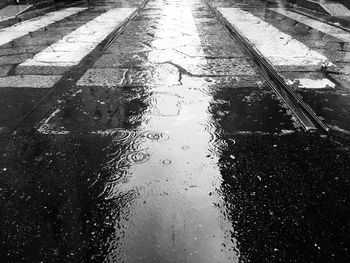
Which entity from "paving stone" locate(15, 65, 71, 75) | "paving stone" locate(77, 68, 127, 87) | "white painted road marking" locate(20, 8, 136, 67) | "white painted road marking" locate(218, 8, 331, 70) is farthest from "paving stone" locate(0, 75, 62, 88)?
"white painted road marking" locate(218, 8, 331, 70)

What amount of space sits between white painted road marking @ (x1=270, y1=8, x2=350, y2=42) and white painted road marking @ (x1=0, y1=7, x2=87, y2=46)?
5913 mm

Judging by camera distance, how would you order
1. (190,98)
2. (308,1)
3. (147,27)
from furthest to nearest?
1. (308,1)
2. (147,27)
3. (190,98)

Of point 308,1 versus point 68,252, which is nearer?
point 68,252

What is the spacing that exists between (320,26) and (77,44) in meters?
5.24

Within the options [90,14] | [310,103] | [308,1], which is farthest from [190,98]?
[308,1]

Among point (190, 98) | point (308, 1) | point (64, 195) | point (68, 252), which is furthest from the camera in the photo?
point (308, 1)

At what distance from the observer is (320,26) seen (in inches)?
290

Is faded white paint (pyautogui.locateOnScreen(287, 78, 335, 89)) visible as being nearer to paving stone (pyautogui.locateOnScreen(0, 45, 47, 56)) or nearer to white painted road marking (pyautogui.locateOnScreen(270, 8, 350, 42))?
white painted road marking (pyautogui.locateOnScreen(270, 8, 350, 42))

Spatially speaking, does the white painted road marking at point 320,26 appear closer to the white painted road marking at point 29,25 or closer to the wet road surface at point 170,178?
the wet road surface at point 170,178

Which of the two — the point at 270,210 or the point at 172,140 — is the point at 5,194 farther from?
the point at 270,210

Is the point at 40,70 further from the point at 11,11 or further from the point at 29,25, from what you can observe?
the point at 11,11

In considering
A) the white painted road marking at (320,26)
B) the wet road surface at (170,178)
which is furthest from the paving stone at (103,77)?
the white painted road marking at (320,26)

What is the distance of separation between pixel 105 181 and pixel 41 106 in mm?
1535

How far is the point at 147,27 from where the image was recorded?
287 inches
